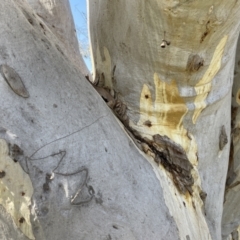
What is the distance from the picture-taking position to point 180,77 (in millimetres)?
980

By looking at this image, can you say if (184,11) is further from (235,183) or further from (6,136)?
(235,183)

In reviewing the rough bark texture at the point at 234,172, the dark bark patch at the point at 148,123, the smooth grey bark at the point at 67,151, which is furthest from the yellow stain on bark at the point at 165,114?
the rough bark texture at the point at 234,172

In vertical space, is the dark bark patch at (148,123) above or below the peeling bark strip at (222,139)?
above

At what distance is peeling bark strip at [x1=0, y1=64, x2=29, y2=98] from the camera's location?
837 millimetres

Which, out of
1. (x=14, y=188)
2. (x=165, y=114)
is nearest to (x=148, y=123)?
(x=165, y=114)

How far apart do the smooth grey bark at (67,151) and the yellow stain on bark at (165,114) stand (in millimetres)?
107

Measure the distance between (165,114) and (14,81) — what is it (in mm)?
360

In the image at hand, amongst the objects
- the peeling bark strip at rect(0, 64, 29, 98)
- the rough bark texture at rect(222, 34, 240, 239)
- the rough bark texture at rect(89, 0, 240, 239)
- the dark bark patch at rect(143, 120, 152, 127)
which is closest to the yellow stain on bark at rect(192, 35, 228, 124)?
the rough bark texture at rect(89, 0, 240, 239)

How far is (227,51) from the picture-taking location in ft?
3.29

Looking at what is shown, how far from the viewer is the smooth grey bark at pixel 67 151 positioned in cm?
80

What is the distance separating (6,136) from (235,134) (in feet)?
2.40

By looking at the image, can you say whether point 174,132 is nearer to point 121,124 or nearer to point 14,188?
point 121,124

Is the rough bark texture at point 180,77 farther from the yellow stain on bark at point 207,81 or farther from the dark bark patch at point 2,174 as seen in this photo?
the dark bark patch at point 2,174

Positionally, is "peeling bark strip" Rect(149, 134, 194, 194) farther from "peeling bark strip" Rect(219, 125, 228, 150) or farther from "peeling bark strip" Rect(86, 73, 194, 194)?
"peeling bark strip" Rect(219, 125, 228, 150)
